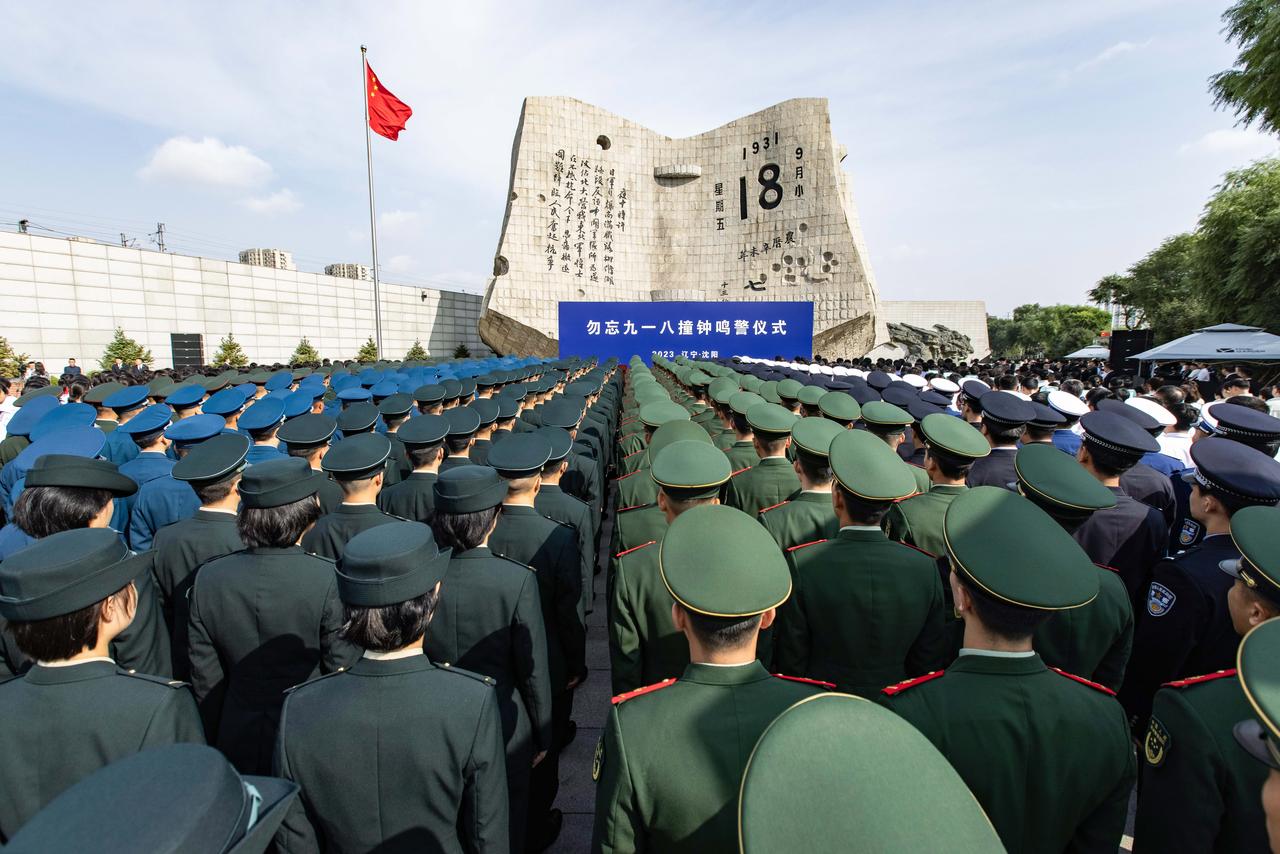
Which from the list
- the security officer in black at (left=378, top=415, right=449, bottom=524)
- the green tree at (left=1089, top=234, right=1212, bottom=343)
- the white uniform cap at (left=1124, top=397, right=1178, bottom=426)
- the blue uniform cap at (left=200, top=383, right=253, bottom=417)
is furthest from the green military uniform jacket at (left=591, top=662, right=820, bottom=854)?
the green tree at (left=1089, top=234, right=1212, bottom=343)

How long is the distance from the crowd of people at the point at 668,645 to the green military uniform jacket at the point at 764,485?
2cm

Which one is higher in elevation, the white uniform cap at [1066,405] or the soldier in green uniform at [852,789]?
the white uniform cap at [1066,405]

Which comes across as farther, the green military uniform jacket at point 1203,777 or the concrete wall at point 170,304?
the concrete wall at point 170,304

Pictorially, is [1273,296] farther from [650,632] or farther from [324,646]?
[324,646]

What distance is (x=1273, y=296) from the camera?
14758mm

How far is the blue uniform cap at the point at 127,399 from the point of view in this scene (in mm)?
4562

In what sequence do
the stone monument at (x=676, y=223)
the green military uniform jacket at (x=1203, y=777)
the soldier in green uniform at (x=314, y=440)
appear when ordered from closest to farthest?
the green military uniform jacket at (x=1203, y=777) → the soldier in green uniform at (x=314, y=440) → the stone monument at (x=676, y=223)

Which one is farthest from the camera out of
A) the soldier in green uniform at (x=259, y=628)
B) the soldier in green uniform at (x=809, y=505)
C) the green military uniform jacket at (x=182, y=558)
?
the soldier in green uniform at (x=809, y=505)

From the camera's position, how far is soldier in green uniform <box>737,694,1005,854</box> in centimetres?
68

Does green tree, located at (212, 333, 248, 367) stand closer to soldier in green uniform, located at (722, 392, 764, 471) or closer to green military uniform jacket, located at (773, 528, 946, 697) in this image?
soldier in green uniform, located at (722, 392, 764, 471)

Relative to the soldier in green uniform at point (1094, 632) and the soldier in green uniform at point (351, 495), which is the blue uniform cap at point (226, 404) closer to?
the soldier in green uniform at point (351, 495)

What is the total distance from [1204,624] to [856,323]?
19065mm

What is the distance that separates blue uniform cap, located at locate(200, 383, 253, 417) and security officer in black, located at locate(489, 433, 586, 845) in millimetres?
3248

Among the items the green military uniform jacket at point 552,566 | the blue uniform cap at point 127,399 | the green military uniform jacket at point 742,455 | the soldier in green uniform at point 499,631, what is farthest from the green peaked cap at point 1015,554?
the blue uniform cap at point 127,399
